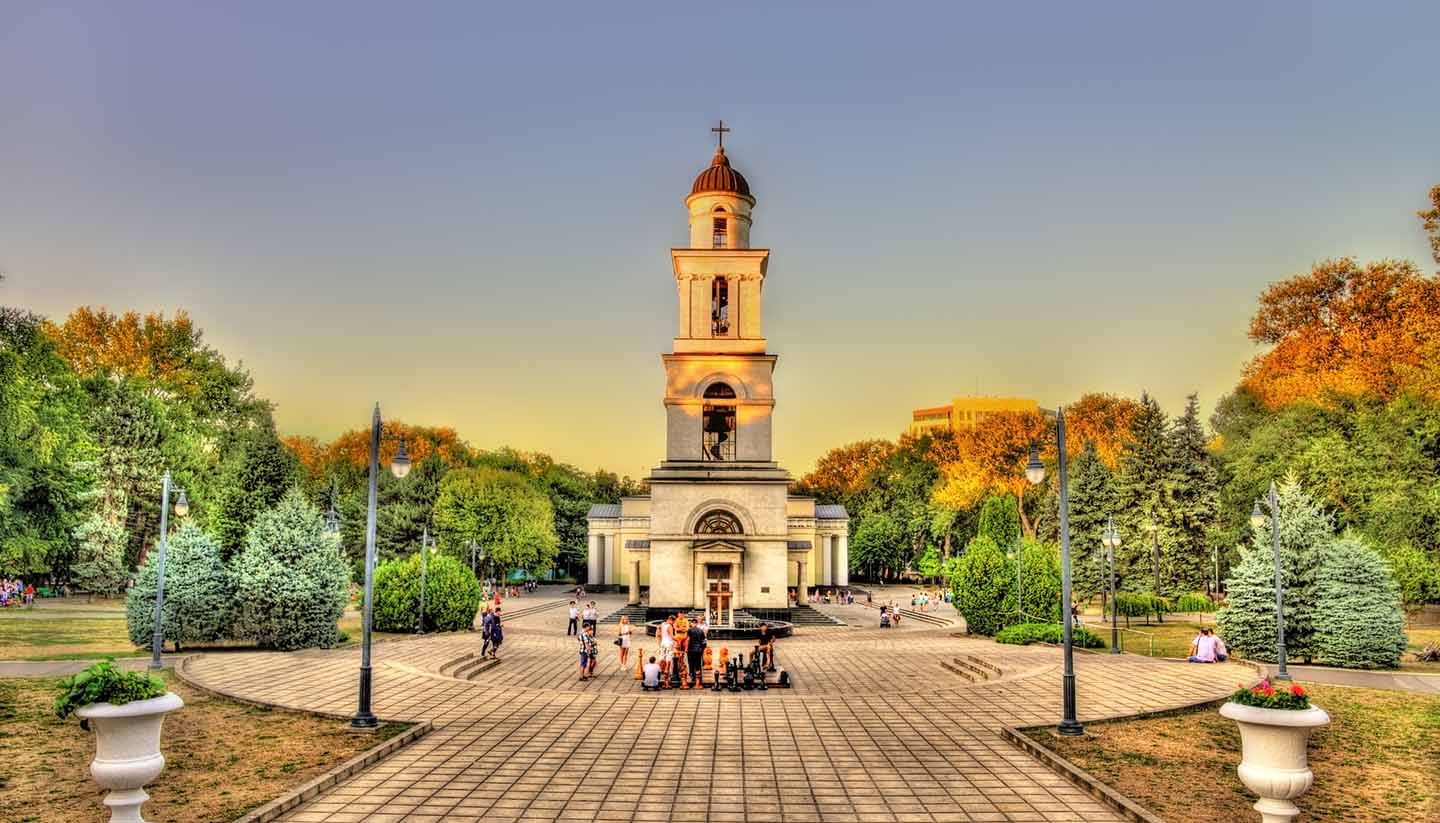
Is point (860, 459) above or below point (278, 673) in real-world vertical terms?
above

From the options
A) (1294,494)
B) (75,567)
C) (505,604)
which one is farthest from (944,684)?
(75,567)

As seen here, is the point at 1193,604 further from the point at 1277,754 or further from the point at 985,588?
the point at 1277,754

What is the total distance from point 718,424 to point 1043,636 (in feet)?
76.6

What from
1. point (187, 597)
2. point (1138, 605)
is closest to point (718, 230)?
point (1138, 605)

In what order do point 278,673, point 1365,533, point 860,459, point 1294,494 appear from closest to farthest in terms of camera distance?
point 278,673 → point 1294,494 → point 1365,533 → point 860,459

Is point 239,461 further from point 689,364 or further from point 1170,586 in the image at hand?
point 1170,586

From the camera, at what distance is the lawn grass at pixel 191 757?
12.2 meters

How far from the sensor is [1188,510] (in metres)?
52.8

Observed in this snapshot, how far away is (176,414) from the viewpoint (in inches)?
2205

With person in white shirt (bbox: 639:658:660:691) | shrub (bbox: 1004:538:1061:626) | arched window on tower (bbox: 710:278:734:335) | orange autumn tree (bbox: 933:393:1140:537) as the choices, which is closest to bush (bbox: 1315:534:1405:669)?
shrub (bbox: 1004:538:1061:626)

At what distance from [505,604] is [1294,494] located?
4571 centimetres

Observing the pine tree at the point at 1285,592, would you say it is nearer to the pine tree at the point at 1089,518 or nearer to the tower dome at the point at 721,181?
the pine tree at the point at 1089,518

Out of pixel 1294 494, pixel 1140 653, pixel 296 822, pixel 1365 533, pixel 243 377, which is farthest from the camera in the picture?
pixel 243 377

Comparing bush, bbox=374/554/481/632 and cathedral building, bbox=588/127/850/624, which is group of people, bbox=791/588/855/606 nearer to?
cathedral building, bbox=588/127/850/624
